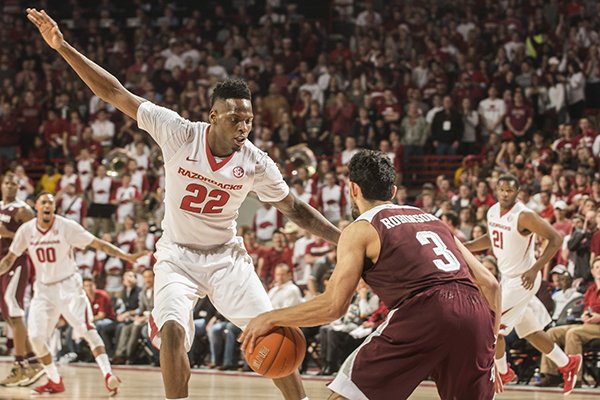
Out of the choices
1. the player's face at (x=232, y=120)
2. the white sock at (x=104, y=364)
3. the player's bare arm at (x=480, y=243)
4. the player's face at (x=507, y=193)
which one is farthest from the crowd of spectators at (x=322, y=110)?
the player's face at (x=232, y=120)

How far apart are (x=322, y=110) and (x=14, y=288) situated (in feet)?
28.6

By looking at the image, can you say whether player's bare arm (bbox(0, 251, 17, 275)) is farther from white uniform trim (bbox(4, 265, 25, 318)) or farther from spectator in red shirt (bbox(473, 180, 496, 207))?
spectator in red shirt (bbox(473, 180, 496, 207))

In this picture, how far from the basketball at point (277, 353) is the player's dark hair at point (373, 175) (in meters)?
0.85

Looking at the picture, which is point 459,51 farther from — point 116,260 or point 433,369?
point 433,369

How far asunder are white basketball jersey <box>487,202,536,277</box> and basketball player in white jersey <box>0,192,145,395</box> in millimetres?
3966

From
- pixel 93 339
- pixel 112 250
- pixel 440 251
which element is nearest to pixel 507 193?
pixel 112 250

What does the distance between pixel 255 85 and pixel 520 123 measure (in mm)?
5887

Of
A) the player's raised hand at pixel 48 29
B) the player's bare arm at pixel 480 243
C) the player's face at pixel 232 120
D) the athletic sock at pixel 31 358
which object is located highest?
the player's raised hand at pixel 48 29

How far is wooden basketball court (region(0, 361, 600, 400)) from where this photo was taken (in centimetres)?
1016

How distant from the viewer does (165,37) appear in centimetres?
2366

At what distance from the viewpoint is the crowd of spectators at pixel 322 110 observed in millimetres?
14734

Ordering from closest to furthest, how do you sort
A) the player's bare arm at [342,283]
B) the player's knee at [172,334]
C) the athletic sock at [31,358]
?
the player's bare arm at [342,283], the player's knee at [172,334], the athletic sock at [31,358]

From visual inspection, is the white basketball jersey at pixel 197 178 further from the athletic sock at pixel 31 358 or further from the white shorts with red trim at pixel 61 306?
the athletic sock at pixel 31 358

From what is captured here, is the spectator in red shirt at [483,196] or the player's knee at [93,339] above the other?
the spectator in red shirt at [483,196]
